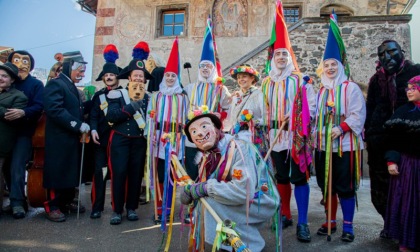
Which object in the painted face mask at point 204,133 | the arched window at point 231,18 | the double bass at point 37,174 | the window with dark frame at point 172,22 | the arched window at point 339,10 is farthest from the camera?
the window with dark frame at point 172,22

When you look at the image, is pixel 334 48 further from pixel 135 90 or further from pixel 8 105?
pixel 8 105

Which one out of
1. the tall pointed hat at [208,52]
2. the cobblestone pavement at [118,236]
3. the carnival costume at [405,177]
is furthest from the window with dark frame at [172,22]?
the carnival costume at [405,177]

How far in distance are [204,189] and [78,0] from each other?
14273 mm

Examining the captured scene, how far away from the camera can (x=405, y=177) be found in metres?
3.19

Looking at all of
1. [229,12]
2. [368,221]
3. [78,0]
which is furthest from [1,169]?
[78,0]

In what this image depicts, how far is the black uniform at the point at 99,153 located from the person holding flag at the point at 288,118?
77.3 inches

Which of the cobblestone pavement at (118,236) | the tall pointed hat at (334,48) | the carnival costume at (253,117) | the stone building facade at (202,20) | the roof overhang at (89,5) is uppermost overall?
the roof overhang at (89,5)

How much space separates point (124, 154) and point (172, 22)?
1018cm

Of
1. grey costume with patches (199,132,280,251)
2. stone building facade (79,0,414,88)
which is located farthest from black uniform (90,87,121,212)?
stone building facade (79,0,414,88)

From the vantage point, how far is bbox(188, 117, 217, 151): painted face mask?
111 inches

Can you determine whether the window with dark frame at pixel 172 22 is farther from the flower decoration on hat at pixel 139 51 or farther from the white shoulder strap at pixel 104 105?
the white shoulder strap at pixel 104 105

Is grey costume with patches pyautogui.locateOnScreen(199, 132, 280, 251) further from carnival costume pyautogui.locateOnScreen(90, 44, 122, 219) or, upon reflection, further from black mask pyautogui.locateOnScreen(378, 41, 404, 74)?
carnival costume pyautogui.locateOnScreen(90, 44, 122, 219)

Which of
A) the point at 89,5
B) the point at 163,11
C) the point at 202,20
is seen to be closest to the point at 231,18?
the point at 202,20

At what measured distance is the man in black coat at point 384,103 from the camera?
11.6 ft
